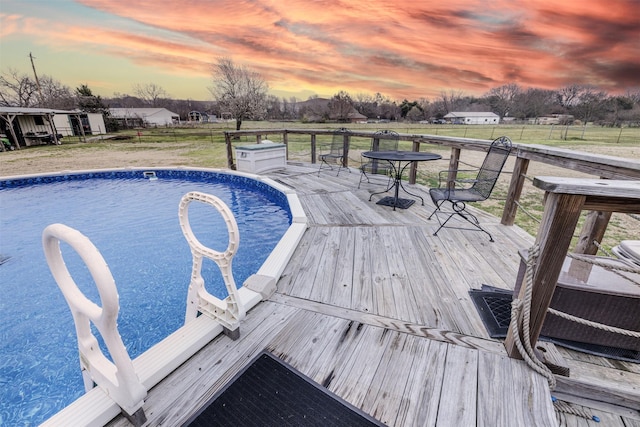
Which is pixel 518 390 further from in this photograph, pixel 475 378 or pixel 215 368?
pixel 215 368

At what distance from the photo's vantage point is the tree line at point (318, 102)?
22656mm

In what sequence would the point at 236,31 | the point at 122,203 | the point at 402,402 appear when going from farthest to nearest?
the point at 236,31 → the point at 122,203 → the point at 402,402

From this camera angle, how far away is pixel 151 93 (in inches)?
1714

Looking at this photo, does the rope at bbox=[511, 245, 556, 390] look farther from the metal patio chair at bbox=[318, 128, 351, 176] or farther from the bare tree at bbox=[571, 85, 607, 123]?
the bare tree at bbox=[571, 85, 607, 123]

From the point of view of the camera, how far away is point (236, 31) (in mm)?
12023

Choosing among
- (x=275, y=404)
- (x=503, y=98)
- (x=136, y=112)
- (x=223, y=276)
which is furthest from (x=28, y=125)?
(x=503, y=98)

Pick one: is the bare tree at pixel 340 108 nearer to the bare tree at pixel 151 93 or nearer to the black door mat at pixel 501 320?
the bare tree at pixel 151 93

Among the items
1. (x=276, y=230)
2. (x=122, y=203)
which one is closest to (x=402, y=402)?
(x=276, y=230)

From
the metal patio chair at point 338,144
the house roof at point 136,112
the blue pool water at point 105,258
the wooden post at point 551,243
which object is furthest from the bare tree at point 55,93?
the wooden post at point 551,243

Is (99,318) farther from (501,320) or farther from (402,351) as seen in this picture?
(501,320)

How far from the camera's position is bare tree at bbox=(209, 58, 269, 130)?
71.6 feet

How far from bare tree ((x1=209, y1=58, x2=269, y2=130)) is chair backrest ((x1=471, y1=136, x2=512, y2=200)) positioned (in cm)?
2282

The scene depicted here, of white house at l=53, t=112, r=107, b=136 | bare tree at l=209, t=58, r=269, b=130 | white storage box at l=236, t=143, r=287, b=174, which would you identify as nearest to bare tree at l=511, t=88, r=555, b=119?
bare tree at l=209, t=58, r=269, b=130

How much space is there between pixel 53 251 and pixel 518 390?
2.06 m
